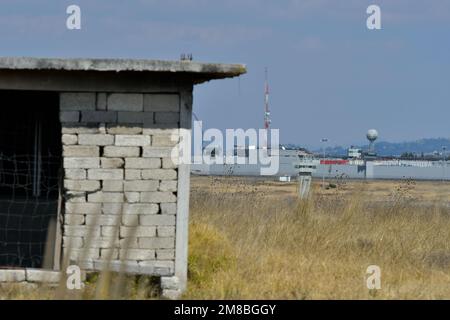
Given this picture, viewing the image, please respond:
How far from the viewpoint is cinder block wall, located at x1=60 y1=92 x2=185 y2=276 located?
9.53m

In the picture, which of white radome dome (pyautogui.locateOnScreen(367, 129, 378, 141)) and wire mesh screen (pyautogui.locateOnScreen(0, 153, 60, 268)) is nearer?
wire mesh screen (pyautogui.locateOnScreen(0, 153, 60, 268))

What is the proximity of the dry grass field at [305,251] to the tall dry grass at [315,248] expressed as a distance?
1cm

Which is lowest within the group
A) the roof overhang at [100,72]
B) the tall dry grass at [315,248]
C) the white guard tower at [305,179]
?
the tall dry grass at [315,248]

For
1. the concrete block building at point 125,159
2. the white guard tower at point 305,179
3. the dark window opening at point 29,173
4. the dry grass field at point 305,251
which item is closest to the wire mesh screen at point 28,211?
the dark window opening at point 29,173

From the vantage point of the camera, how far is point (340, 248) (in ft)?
44.6

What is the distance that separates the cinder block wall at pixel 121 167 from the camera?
953 centimetres

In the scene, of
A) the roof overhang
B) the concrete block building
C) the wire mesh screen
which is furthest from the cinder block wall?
the wire mesh screen

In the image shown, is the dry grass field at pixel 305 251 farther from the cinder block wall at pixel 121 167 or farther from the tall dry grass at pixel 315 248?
the cinder block wall at pixel 121 167

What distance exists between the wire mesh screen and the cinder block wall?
232 cm

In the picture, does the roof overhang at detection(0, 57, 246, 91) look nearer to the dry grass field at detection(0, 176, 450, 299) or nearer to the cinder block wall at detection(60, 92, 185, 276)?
the cinder block wall at detection(60, 92, 185, 276)
